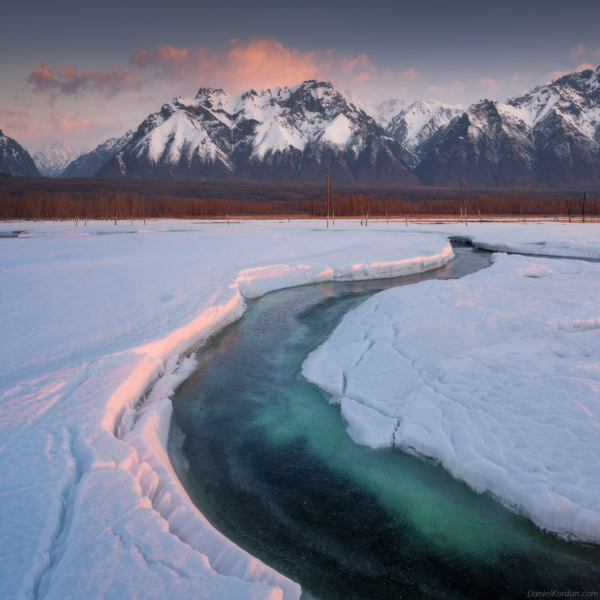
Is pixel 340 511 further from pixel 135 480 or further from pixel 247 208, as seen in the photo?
pixel 247 208

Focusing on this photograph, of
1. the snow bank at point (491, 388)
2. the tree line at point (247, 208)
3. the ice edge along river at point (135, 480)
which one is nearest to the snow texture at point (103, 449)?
the ice edge along river at point (135, 480)

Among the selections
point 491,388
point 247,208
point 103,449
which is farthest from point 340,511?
point 247,208

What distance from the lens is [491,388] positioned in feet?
19.1

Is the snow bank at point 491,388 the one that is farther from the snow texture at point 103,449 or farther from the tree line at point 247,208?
the tree line at point 247,208

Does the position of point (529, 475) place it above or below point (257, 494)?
above

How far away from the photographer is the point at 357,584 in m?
3.42

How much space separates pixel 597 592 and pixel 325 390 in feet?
13.5

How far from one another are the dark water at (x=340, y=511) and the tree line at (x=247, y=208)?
201ft

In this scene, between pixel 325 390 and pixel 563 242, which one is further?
pixel 563 242

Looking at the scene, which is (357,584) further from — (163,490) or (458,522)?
(163,490)

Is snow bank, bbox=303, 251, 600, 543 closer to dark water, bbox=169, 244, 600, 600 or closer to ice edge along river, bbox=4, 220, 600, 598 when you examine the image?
dark water, bbox=169, 244, 600, 600

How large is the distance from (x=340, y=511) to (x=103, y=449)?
8.13ft

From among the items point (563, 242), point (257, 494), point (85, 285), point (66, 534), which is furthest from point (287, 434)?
point (563, 242)

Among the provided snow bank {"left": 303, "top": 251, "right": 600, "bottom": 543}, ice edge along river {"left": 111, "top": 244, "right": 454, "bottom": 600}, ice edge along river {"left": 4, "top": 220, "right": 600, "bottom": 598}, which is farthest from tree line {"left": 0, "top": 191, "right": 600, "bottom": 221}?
ice edge along river {"left": 4, "top": 220, "right": 600, "bottom": 598}
